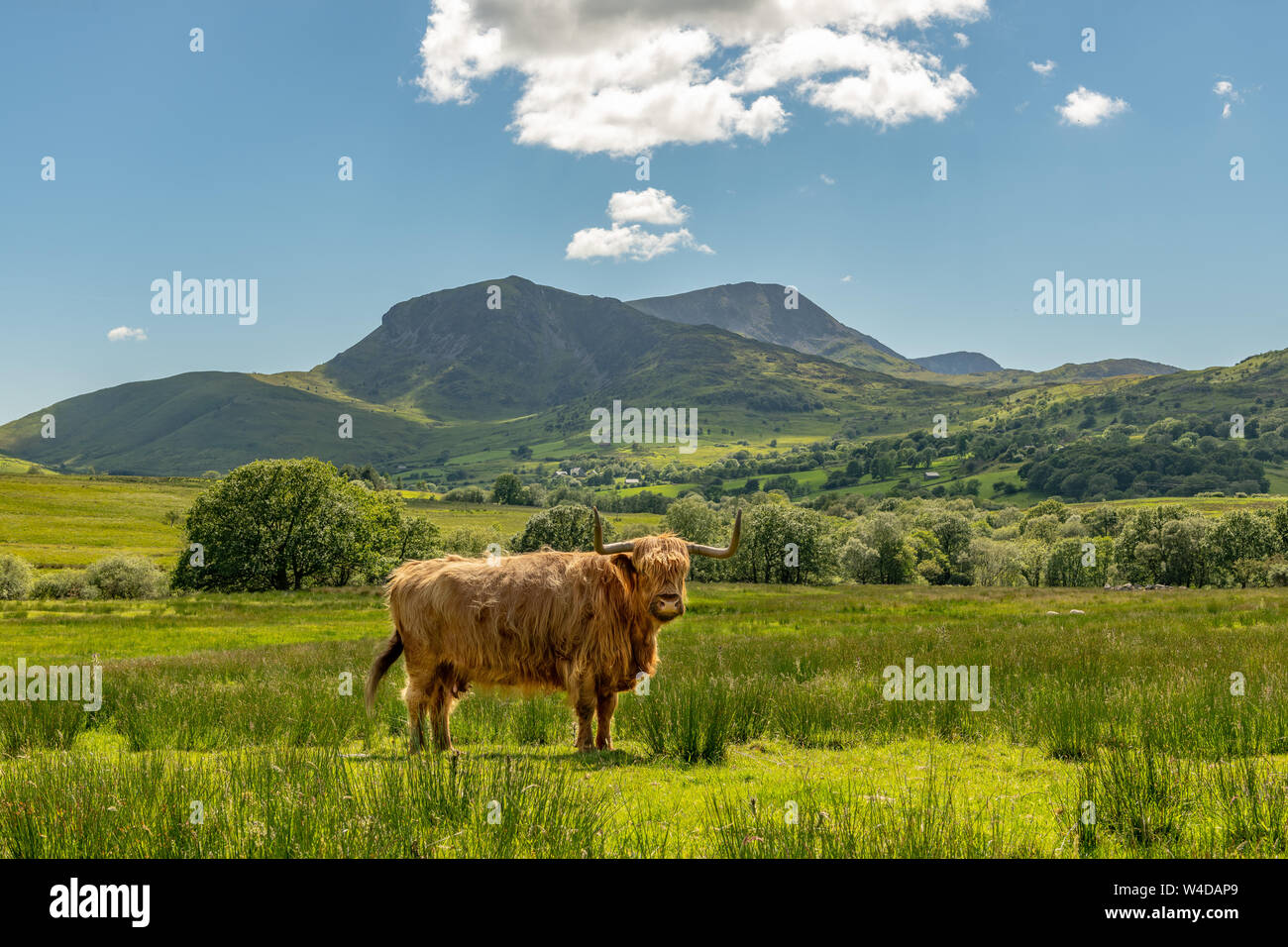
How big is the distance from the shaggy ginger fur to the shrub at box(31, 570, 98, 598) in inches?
2688

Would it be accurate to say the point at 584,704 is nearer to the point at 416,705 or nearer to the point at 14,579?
the point at 416,705

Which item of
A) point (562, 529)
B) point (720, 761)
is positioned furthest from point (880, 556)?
point (720, 761)

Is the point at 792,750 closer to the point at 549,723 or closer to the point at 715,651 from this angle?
the point at 549,723

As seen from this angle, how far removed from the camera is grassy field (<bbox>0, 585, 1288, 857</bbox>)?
178 inches

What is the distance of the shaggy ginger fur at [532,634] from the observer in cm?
921

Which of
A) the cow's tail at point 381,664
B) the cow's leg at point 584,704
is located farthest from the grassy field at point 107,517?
the cow's leg at point 584,704

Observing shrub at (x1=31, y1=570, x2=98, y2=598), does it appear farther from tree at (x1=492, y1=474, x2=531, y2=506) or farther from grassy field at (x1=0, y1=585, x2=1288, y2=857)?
tree at (x1=492, y1=474, x2=531, y2=506)

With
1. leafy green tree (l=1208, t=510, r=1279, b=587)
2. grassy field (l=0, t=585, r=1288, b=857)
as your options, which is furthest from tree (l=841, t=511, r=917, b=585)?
grassy field (l=0, t=585, r=1288, b=857)

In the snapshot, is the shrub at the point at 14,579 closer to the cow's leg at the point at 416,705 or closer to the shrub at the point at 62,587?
the shrub at the point at 62,587

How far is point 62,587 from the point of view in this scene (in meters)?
64.9

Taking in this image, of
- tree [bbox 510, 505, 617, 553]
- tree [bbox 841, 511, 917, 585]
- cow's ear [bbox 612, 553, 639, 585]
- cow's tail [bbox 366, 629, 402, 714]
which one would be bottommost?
tree [bbox 841, 511, 917, 585]

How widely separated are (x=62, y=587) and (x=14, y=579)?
3367mm

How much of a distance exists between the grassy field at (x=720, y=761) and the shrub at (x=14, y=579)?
173 feet
